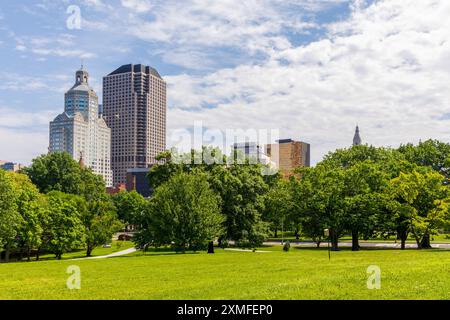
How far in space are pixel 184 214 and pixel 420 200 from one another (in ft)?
81.0

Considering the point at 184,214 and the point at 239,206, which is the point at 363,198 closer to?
the point at 239,206

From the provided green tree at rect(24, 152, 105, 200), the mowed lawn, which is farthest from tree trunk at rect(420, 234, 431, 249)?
green tree at rect(24, 152, 105, 200)

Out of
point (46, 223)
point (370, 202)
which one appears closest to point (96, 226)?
point (46, 223)

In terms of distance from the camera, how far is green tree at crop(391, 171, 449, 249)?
49500 millimetres

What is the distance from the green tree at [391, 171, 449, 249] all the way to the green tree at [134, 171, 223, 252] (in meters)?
19.2

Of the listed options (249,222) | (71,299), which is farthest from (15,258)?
(71,299)

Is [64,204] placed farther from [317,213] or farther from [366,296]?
[366,296]

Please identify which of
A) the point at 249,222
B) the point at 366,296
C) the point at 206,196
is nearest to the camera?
the point at 366,296

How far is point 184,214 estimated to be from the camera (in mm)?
48406

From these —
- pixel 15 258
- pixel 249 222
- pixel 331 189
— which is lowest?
pixel 15 258

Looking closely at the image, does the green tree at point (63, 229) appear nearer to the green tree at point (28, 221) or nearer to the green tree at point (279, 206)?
the green tree at point (28, 221)

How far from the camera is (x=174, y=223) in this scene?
158ft
